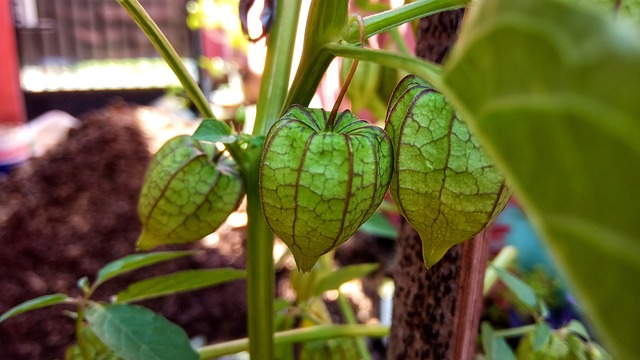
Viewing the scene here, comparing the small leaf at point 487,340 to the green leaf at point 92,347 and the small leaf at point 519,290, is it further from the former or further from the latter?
the green leaf at point 92,347

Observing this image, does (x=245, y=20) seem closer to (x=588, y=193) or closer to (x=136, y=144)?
(x=588, y=193)

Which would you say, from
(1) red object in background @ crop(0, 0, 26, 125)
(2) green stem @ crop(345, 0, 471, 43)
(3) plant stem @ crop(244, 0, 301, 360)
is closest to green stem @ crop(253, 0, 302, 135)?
(3) plant stem @ crop(244, 0, 301, 360)

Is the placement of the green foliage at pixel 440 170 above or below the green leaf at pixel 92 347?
above

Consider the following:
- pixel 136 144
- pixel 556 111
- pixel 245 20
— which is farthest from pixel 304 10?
pixel 556 111

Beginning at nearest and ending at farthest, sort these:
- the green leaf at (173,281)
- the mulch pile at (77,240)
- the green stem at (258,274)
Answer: the green stem at (258,274)
the green leaf at (173,281)
the mulch pile at (77,240)

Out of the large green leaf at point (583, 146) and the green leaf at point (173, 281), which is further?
the green leaf at point (173, 281)

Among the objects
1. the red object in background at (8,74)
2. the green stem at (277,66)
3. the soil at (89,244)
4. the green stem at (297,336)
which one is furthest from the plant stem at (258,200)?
the red object in background at (8,74)
